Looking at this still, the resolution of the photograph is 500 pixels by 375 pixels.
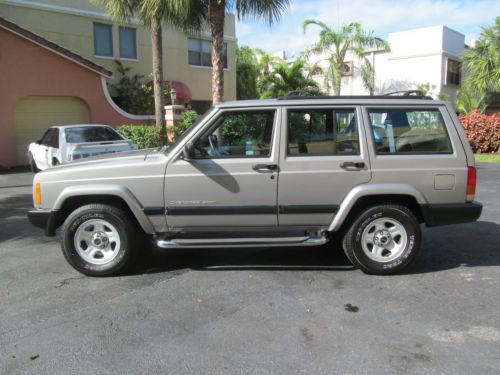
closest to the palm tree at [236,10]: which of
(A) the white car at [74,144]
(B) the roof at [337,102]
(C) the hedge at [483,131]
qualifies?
(A) the white car at [74,144]

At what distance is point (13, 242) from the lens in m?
6.38

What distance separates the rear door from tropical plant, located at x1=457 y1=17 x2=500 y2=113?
18.9 m

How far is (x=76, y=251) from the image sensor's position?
191 inches

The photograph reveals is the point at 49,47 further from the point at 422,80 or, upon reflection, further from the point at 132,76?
the point at 422,80

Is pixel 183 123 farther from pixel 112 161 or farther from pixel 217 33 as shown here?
pixel 112 161

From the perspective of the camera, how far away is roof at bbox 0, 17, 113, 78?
15000 mm

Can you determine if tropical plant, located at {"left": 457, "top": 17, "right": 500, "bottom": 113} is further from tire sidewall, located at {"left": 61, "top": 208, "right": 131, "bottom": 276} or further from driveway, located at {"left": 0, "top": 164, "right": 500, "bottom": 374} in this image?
tire sidewall, located at {"left": 61, "top": 208, "right": 131, "bottom": 276}

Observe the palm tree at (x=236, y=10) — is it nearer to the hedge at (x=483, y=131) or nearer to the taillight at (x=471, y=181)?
the taillight at (x=471, y=181)

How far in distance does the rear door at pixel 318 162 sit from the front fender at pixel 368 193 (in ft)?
0.21

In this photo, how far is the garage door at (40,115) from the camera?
1612cm

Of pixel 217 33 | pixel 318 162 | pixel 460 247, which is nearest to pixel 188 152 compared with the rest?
pixel 318 162

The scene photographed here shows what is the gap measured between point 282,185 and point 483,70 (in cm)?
2029

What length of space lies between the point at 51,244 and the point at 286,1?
8.41 meters

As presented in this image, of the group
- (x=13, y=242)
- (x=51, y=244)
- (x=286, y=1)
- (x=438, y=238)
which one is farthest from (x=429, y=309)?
(x=286, y=1)
